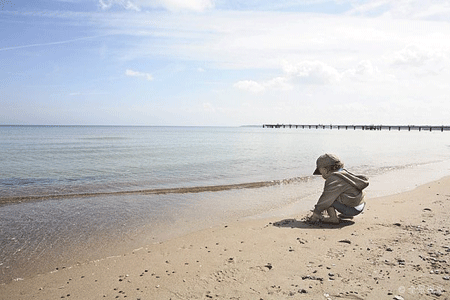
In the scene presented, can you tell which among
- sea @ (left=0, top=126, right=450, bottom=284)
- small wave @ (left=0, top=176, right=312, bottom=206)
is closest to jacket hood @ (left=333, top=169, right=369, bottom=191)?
sea @ (left=0, top=126, right=450, bottom=284)

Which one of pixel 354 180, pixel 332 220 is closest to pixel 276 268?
pixel 332 220

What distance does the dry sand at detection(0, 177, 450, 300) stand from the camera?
4.42 metres

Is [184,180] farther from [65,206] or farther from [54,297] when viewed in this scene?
[54,297]

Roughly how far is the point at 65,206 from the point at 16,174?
936cm

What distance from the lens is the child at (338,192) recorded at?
7551 millimetres

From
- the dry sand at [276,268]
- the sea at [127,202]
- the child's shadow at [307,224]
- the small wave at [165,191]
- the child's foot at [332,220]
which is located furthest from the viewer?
the small wave at [165,191]

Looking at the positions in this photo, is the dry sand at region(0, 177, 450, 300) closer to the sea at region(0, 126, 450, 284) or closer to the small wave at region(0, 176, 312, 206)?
the sea at region(0, 126, 450, 284)

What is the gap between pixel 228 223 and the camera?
8.60 metres

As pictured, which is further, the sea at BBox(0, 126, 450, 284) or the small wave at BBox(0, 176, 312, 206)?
the small wave at BBox(0, 176, 312, 206)

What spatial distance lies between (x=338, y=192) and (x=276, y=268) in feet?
10.2

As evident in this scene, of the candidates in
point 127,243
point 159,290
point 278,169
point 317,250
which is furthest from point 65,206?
point 278,169

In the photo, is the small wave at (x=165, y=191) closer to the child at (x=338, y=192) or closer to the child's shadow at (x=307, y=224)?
the child's shadow at (x=307, y=224)

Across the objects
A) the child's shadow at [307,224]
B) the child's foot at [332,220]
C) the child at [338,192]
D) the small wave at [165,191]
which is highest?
the child at [338,192]

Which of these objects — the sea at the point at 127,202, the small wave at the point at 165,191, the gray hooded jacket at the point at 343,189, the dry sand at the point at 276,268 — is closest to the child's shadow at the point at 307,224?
the dry sand at the point at 276,268
